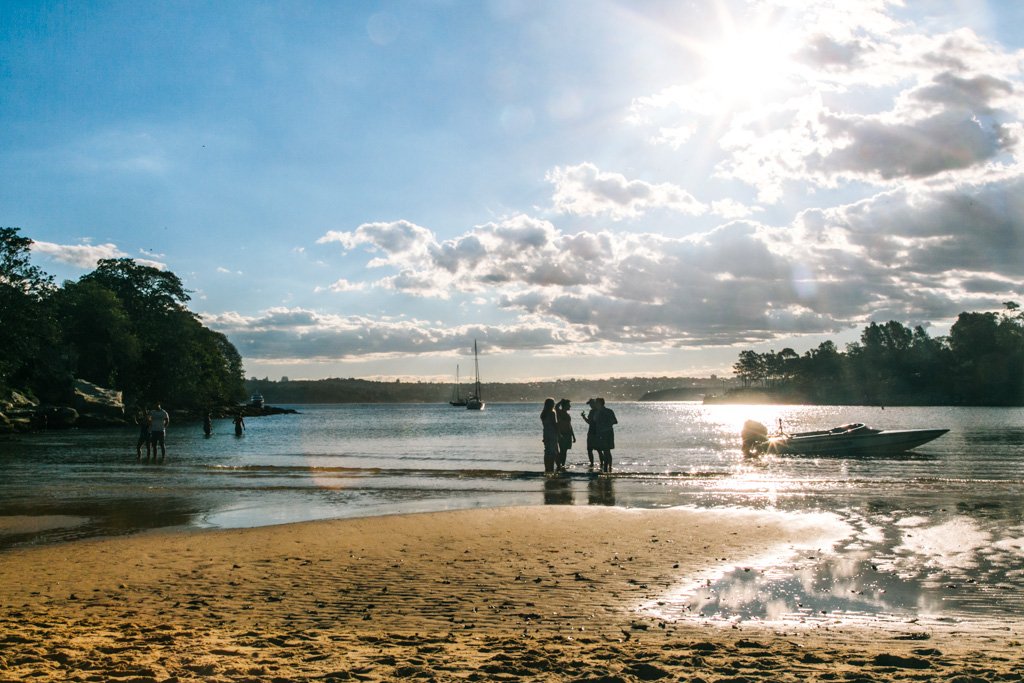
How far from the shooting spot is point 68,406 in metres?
67.6

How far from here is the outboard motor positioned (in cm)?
3353

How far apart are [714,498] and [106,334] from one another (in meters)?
74.0

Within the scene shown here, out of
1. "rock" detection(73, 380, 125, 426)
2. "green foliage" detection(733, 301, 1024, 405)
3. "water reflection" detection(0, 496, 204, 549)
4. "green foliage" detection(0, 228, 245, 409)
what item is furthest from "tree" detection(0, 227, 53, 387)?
"green foliage" detection(733, 301, 1024, 405)

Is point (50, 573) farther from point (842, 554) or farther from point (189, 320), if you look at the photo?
point (189, 320)

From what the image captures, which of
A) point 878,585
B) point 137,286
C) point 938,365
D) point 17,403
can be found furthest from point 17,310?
point 938,365

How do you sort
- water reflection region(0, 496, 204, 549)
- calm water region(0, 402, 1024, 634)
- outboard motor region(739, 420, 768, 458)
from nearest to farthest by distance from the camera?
calm water region(0, 402, 1024, 634), water reflection region(0, 496, 204, 549), outboard motor region(739, 420, 768, 458)

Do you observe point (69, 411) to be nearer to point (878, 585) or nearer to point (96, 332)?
point (96, 332)

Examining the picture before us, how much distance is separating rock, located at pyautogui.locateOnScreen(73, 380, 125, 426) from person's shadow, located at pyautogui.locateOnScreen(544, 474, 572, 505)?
200 feet

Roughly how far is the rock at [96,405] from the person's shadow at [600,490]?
6175 centimetres

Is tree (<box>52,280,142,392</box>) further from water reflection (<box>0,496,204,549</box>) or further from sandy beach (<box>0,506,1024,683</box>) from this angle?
sandy beach (<box>0,506,1024,683</box>)

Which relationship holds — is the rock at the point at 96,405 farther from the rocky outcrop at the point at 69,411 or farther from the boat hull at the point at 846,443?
the boat hull at the point at 846,443

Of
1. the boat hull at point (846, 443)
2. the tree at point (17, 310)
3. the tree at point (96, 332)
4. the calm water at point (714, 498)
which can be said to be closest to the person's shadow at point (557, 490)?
the calm water at point (714, 498)

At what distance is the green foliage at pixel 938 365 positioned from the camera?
14212 centimetres

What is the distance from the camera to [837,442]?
108ft
